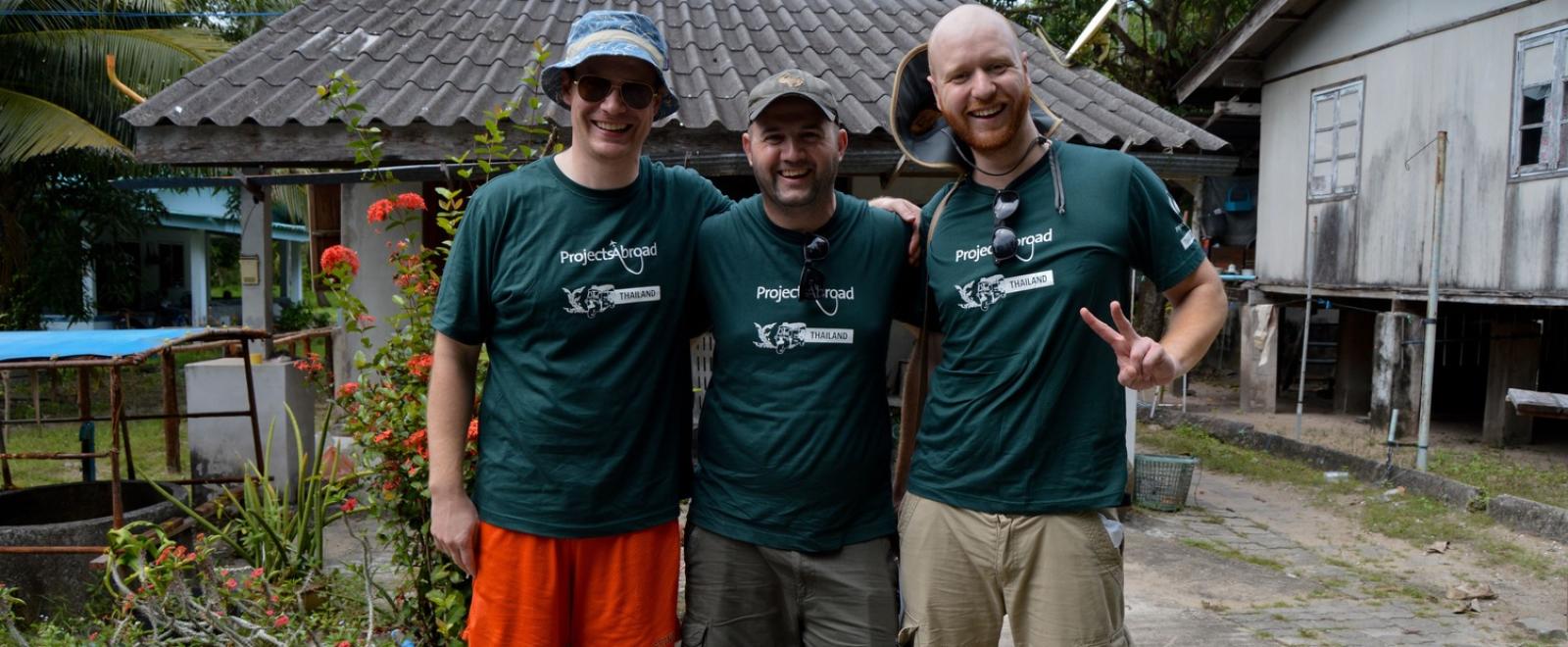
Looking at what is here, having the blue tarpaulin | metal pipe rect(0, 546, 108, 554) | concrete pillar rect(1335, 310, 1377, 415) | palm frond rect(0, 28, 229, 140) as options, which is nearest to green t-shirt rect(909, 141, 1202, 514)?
metal pipe rect(0, 546, 108, 554)

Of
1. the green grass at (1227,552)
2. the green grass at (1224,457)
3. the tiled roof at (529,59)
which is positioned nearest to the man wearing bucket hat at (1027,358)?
the tiled roof at (529,59)

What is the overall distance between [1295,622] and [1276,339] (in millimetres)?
9359

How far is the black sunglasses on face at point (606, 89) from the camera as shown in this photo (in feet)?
8.84

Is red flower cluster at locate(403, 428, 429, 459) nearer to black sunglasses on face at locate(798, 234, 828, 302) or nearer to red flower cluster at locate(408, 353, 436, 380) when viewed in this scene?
red flower cluster at locate(408, 353, 436, 380)

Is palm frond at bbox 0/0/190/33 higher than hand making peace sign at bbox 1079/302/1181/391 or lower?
higher

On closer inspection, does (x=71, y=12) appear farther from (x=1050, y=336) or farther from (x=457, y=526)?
(x=1050, y=336)

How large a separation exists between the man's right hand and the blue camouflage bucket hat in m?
1.01

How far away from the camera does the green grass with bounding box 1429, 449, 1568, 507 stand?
9.17m

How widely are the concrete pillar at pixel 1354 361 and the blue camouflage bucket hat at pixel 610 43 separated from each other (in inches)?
546

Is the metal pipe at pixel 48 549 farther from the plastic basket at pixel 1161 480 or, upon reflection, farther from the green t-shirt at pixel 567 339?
the plastic basket at pixel 1161 480

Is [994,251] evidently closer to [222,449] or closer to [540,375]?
[540,375]

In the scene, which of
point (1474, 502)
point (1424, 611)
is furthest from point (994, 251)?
point (1474, 502)

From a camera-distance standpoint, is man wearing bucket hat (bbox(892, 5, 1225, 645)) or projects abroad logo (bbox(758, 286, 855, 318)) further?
projects abroad logo (bbox(758, 286, 855, 318))

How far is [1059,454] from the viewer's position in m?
2.48
